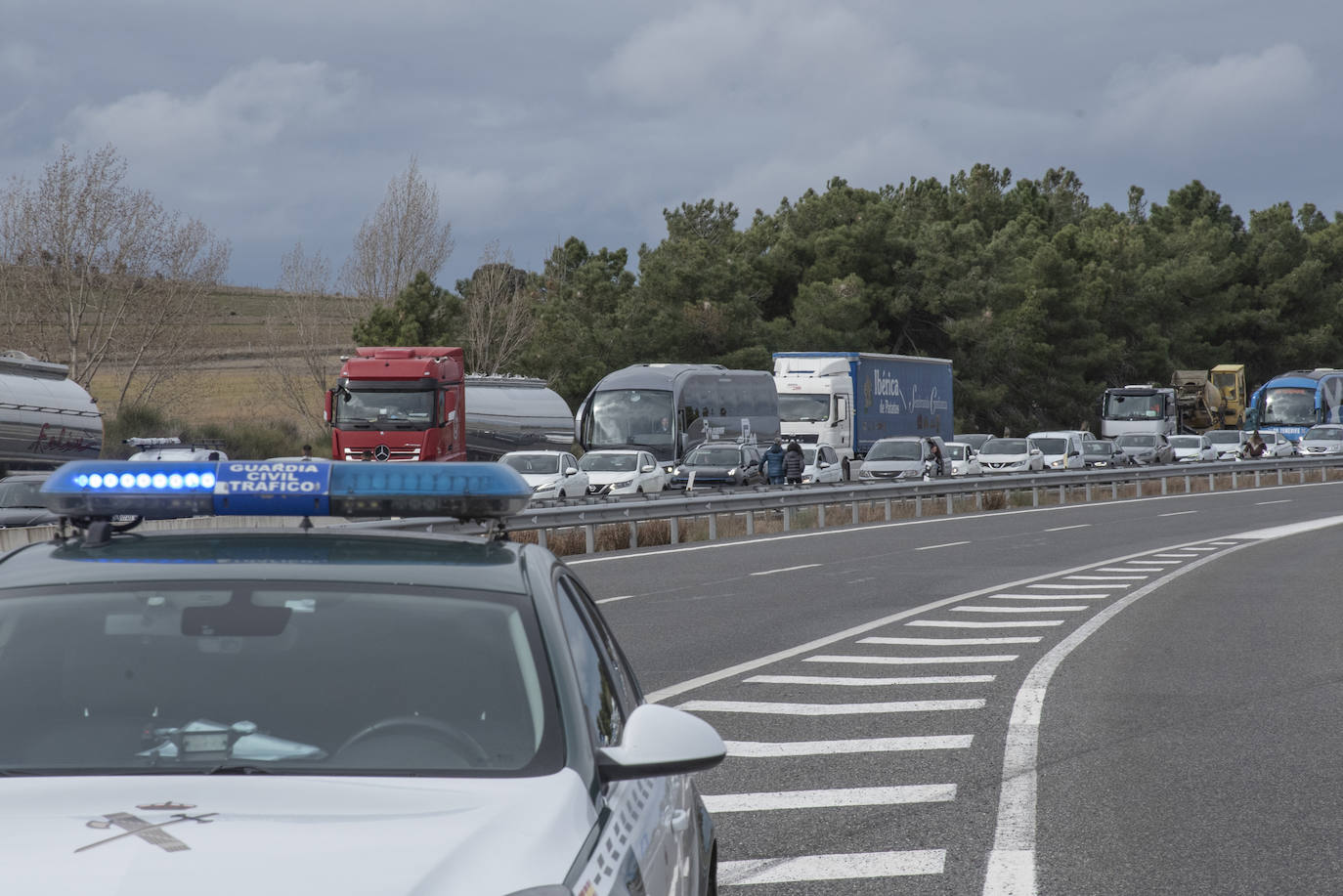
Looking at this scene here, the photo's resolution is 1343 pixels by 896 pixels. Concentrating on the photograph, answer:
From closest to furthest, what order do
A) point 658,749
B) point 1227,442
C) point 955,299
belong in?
point 658,749, point 1227,442, point 955,299

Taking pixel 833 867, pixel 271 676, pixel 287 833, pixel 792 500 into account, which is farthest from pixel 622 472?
pixel 287 833

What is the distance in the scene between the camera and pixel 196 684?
3514mm

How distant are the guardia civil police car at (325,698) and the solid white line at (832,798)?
11.3 feet

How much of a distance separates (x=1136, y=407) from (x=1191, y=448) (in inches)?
284

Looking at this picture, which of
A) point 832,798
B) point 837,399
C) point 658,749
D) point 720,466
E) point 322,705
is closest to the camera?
point 658,749

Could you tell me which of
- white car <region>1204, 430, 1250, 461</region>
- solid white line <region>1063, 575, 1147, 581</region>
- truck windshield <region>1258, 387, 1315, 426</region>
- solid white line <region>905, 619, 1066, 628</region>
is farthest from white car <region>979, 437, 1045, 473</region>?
solid white line <region>905, 619, 1066, 628</region>

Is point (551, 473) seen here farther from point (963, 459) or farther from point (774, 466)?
point (963, 459)

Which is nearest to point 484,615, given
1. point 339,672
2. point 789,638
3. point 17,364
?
point 339,672

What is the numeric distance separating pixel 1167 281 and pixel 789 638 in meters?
83.5

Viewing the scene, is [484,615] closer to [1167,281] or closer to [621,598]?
[621,598]

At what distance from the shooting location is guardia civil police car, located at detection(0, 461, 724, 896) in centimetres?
283

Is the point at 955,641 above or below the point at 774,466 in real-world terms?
below

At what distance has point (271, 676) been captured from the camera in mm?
3535

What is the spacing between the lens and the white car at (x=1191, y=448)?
5938cm
